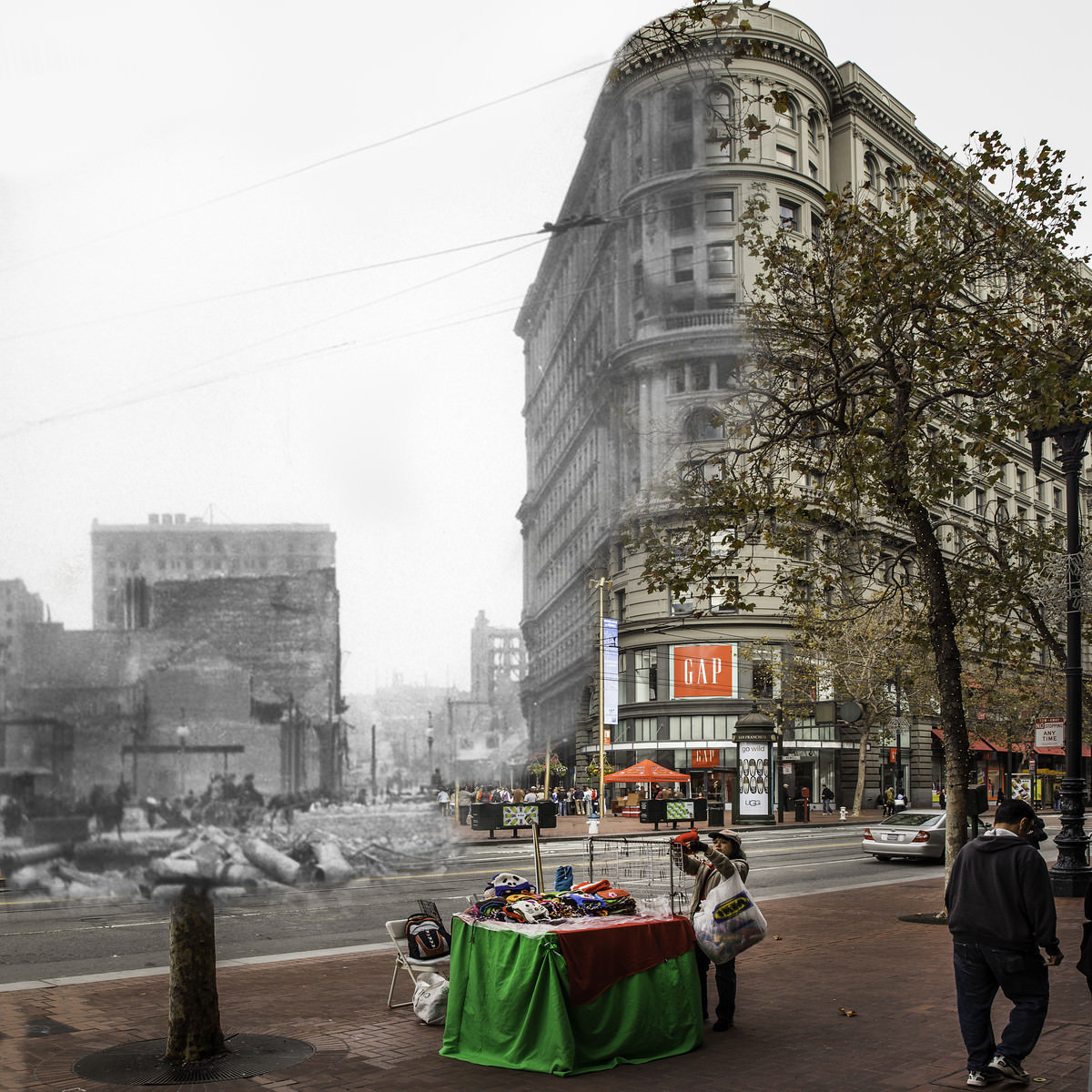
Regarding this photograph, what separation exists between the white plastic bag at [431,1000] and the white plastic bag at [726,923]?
1894 mm

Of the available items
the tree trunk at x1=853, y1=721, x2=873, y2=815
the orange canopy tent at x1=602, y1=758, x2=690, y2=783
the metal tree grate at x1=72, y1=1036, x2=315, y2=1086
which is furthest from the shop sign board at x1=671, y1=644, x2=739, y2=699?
the metal tree grate at x1=72, y1=1036, x2=315, y2=1086

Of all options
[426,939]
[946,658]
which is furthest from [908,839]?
[426,939]

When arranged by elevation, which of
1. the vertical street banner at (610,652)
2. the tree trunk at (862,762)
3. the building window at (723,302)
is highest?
the building window at (723,302)

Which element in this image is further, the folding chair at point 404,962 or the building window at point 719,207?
the folding chair at point 404,962

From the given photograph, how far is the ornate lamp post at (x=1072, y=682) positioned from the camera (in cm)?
1580

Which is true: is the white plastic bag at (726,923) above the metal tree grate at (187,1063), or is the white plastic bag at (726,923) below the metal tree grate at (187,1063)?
above

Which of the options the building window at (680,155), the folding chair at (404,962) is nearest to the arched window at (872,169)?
the folding chair at (404,962)

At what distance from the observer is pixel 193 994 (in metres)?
6.59

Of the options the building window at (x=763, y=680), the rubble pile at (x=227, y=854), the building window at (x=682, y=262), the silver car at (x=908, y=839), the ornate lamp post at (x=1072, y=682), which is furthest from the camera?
the building window at (x=763, y=680)

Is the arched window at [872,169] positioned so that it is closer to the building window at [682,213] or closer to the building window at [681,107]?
the building window at [681,107]

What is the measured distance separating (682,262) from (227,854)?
1.53 metres

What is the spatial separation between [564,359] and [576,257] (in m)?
0.22

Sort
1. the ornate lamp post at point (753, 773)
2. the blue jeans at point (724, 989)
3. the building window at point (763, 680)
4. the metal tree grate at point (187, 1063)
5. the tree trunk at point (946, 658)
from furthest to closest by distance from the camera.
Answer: the ornate lamp post at point (753, 773) → the building window at point (763, 680) → the tree trunk at point (946, 658) → the blue jeans at point (724, 989) → the metal tree grate at point (187, 1063)

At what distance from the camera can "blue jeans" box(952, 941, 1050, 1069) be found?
6348 mm
